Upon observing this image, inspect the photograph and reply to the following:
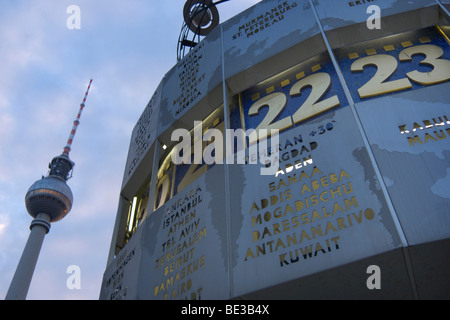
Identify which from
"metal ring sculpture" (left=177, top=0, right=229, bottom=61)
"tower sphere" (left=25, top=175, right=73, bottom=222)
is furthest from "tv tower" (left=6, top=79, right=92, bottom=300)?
"metal ring sculpture" (left=177, top=0, right=229, bottom=61)

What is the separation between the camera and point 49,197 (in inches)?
2212

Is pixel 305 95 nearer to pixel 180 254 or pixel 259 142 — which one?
pixel 259 142

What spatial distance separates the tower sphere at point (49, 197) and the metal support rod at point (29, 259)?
1246mm

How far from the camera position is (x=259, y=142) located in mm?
7301

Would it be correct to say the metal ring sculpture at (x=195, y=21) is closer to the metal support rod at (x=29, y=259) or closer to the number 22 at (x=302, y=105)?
the number 22 at (x=302, y=105)

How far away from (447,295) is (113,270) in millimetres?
6731

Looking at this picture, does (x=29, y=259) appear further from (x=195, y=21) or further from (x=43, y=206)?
(x=195, y=21)

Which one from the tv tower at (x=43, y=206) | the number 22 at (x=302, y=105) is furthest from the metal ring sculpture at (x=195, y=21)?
the tv tower at (x=43, y=206)

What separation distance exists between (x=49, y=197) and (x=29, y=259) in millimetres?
8701

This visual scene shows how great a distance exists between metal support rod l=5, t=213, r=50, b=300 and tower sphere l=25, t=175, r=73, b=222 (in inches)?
49.1

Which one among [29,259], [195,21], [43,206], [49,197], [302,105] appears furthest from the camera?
[43,206]

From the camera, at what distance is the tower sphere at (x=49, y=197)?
184ft

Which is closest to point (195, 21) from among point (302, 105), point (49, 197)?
point (302, 105)

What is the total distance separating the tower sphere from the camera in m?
56.2
